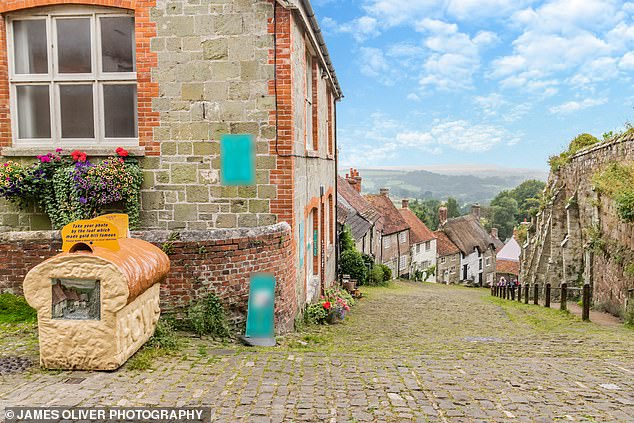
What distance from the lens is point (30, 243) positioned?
7.77 metres

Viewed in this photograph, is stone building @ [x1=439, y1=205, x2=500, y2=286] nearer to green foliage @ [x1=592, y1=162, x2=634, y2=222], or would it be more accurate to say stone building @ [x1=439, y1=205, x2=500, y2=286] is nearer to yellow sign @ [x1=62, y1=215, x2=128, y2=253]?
green foliage @ [x1=592, y1=162, x2=634, y2=222]

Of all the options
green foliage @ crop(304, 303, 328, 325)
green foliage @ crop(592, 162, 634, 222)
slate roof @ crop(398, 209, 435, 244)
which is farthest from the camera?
slate roof @ crop(398, 209, 435, 244)

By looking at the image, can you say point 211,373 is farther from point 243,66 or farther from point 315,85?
point 315,85

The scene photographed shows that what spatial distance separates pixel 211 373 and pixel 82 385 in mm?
1299

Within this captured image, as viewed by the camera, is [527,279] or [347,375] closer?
[347,375]

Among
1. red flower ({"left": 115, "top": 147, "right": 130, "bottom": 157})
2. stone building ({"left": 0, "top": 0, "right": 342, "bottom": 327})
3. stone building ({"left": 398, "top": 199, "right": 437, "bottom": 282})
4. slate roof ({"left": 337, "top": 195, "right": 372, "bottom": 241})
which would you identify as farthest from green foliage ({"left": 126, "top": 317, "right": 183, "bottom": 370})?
stone building ({"left": 398, "top": 199, "right": 437, "bottom": 282})

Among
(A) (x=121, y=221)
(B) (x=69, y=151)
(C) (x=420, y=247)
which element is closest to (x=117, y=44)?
(B) (x=69, y=151)

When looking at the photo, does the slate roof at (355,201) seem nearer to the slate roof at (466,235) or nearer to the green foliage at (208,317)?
the green foliage at (208,317)

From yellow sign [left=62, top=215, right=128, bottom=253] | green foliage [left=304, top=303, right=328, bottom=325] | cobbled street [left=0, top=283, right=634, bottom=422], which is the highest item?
yellow sign [left=62, top=215, right=128, bottom=253]

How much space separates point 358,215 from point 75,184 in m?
22.3

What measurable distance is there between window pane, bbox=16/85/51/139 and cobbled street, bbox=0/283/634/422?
410 centimetres

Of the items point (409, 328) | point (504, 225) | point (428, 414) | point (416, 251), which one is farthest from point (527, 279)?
point (504, 225)

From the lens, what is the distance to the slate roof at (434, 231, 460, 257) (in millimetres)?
51522

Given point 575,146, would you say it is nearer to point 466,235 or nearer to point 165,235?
point 165,235
